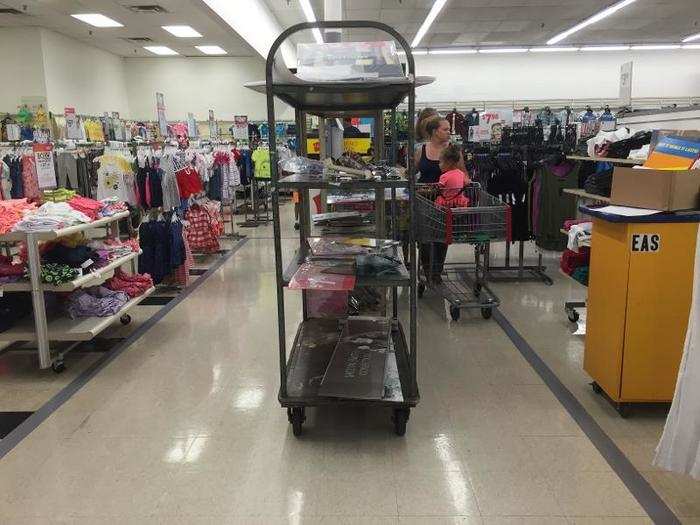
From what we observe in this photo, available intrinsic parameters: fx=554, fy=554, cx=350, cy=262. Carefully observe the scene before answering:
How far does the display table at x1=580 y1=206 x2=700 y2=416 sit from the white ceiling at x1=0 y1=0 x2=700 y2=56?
22.2 feet

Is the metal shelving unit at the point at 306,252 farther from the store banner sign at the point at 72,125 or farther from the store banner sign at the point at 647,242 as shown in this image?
the store banner sign at the point at 72,125

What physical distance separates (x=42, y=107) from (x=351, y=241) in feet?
34.4

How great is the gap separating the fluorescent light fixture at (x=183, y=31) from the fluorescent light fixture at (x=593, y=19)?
8195mm

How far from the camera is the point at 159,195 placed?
18.4 feet

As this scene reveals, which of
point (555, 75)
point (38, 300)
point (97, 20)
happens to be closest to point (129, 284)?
point (38, 300)

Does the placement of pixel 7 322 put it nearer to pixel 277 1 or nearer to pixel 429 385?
pixel 429 385

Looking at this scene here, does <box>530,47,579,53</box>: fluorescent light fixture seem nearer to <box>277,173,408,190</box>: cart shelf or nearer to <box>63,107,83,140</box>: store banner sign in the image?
<box>63,107,83,140</box>: store banner sign

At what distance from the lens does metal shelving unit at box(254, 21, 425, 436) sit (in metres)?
2.51

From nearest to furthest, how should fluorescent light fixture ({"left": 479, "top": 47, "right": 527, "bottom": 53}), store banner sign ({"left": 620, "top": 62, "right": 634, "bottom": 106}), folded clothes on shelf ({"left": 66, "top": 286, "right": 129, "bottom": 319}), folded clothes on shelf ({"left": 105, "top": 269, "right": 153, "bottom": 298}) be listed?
folded clothes on shelf ({"left": 66, "top": 286, "right": 129, "bottom": 319}) < folded clothes on shelf ({"left": 105, "top": 269, "right": 153, "bottom": 298}) < store banner sign ({"left": 620, "top": 62, "right": 634, "bottom": 106}) < fluorescent light fixture ({"left": 479, "top": 47, "right": 527, "bottom": 53})

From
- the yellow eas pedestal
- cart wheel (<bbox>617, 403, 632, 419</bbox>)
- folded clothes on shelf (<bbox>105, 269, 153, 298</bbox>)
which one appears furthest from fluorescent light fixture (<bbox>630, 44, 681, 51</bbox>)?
folded clothes on shelf (<bbox>105, 269, 153, 298</bbox>)

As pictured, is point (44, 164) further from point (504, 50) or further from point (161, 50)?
point (504, 50)

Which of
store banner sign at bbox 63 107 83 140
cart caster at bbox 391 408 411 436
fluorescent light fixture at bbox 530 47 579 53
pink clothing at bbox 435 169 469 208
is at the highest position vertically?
fluorescent light fixture at bbox 530 47 579 53

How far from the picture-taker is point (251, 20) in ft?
33.1

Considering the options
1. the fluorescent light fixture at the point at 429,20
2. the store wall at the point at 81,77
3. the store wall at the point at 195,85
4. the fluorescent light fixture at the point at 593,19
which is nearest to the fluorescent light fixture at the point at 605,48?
the fluorescent light fixture at the point at 593,19
